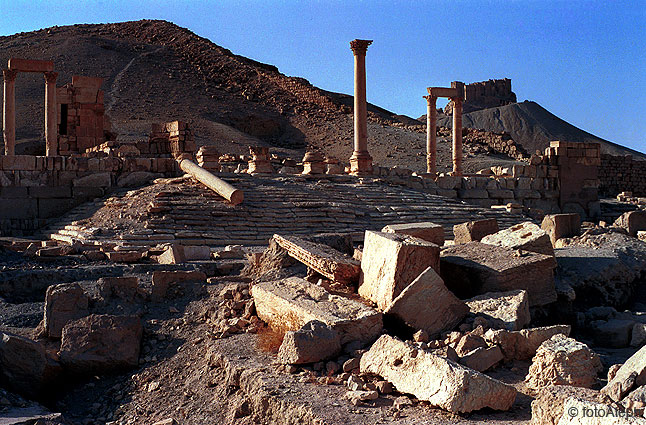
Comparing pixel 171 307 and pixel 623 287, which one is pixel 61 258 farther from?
pixel 623 287

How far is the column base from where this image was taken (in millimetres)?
19234

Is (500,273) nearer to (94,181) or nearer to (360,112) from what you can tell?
(94,181)

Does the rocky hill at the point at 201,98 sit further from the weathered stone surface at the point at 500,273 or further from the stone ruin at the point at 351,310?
the weathered stone surface at the point at 500,273

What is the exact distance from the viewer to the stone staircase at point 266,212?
42.7ft

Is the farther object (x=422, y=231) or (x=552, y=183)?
(x=552, y=183)

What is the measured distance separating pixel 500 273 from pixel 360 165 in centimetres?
1264

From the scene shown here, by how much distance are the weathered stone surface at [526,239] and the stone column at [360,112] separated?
1086 cm

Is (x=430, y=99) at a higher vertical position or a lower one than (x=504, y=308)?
higher

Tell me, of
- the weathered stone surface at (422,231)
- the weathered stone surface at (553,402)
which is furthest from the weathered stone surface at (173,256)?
the weathered stone surface at (553,402)

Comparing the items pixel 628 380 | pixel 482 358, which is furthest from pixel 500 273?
pixel 628 380

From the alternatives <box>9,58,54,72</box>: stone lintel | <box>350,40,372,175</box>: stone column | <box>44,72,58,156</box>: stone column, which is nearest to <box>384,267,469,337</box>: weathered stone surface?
<box>350,40,372,175</box>: stone column

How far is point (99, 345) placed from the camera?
6613 mm

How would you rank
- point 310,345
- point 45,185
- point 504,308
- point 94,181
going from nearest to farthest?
point 310,345, point 504,308, point 45,185, point 94,181

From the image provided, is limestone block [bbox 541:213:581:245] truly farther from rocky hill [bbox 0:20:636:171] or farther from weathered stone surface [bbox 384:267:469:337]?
rocky hill [bbox 0:20:636:171]
